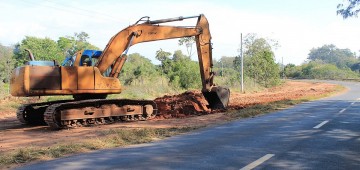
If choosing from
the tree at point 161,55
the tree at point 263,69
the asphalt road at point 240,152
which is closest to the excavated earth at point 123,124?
the asphalt road at point 240,152

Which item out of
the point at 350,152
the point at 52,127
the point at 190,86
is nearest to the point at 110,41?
the point at 52,127

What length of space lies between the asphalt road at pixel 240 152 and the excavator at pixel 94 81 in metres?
4.45

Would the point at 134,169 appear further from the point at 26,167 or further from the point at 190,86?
the point at 190,86

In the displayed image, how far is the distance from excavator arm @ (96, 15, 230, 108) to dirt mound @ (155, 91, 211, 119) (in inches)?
21.4

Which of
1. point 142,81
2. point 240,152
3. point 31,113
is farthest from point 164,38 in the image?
point 142,81

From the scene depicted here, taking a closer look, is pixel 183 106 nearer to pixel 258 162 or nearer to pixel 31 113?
pixel 31 113

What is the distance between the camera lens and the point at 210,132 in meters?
12.4

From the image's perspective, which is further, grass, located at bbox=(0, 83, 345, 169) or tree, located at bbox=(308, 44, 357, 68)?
tree, located at bbox=(308, 44, 357, 68)

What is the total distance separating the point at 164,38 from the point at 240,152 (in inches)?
370

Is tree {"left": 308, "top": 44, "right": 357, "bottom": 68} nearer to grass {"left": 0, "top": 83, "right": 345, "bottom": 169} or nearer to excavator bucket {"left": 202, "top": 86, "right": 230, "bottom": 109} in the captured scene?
excavator bucket {"left": 202, "top": 86, "right": 230, "bottom": 109}

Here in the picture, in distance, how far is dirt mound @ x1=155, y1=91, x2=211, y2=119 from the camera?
737 inches

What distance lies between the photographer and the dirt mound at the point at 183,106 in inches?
737

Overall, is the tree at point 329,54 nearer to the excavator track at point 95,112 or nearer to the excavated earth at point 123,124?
the excavated earth at point 123,124

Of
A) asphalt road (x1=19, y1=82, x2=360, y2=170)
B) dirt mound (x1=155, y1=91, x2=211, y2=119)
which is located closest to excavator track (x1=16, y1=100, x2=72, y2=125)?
dirt mound (x1=155, y1=91, x2=211, y2=119)
